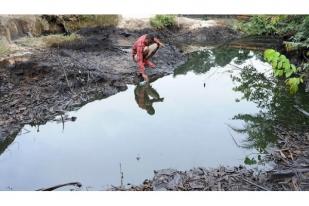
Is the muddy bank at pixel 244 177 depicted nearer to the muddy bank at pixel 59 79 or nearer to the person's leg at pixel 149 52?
the muddy bank at pixel 59 79

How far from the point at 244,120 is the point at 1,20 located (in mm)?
5613

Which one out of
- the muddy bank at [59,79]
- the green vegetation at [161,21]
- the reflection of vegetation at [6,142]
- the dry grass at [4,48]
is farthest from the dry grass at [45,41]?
the reflection of vegetation at [6,142]

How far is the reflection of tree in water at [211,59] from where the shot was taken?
7941mm

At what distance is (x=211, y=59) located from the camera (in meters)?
9.15

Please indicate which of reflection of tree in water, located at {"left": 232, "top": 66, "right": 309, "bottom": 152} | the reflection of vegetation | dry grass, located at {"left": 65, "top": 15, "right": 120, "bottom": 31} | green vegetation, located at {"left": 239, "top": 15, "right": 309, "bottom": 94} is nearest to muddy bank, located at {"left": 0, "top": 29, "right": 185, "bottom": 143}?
the reflection of vegetation

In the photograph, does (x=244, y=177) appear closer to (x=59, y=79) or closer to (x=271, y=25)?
(x=59, y=79)

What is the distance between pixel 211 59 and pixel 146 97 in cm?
380

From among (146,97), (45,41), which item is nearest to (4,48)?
(45,41)

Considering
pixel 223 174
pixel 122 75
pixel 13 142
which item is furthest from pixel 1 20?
pixel 223 174

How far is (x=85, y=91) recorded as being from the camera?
18.2ft

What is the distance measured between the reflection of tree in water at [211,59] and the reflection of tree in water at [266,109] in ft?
3.80

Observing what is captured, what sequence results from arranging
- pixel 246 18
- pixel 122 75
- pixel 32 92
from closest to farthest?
pixel 32 92
pixel 122 75
pixel 246 18

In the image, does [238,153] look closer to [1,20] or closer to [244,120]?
[244,120]

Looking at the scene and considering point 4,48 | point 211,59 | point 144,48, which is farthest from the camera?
point 211,59
